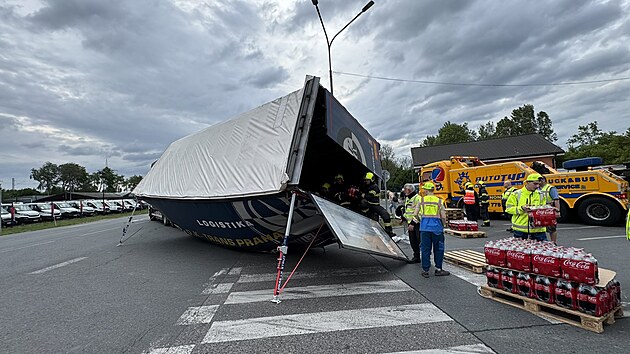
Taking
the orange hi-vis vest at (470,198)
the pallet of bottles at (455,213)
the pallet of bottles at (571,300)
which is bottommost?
the pallet of bottles at (571,300)

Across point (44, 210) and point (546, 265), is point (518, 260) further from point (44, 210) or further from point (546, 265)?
point (44, 210)

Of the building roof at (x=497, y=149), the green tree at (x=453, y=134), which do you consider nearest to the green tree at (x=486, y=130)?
the green tree at (x=453, y=134)

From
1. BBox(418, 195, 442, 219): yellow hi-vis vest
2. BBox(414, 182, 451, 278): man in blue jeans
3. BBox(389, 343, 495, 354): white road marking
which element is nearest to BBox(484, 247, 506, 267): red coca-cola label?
BBox(414, 182, 451, 278): man in blue jeans

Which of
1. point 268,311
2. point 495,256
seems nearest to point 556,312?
point 495,256

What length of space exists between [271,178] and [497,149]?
43756mm

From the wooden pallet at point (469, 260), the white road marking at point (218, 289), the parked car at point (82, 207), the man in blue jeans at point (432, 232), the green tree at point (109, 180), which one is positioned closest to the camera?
the white road marking at point (218, 289)

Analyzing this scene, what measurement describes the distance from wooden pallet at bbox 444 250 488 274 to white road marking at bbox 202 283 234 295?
13.8 ft

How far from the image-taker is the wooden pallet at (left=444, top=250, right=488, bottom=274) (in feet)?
19.3

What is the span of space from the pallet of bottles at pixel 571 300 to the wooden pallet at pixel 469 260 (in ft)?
5.09

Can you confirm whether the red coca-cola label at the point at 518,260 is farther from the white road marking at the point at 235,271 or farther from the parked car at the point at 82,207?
the parked car at the point at 82,207

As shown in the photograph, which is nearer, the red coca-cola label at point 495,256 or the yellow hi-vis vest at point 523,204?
the red coca-cola label at point 495,256

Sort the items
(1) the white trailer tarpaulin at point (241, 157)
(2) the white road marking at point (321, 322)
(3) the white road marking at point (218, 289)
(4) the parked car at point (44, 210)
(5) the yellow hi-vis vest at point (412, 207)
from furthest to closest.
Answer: (4) the parked car at point (44, 210), (5) the yellow hi-vis vest at point (412, 207), (1) the white trailer tarpaulin at point (241, 157), (3) the white road marking at point (218, 289), (2) the white road marking at point (321, 322)

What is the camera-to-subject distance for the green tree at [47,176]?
325 feet

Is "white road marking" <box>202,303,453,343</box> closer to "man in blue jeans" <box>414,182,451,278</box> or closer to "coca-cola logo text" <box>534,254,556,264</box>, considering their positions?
"coca-cola logo text" <box>534,254,556,264</box>
